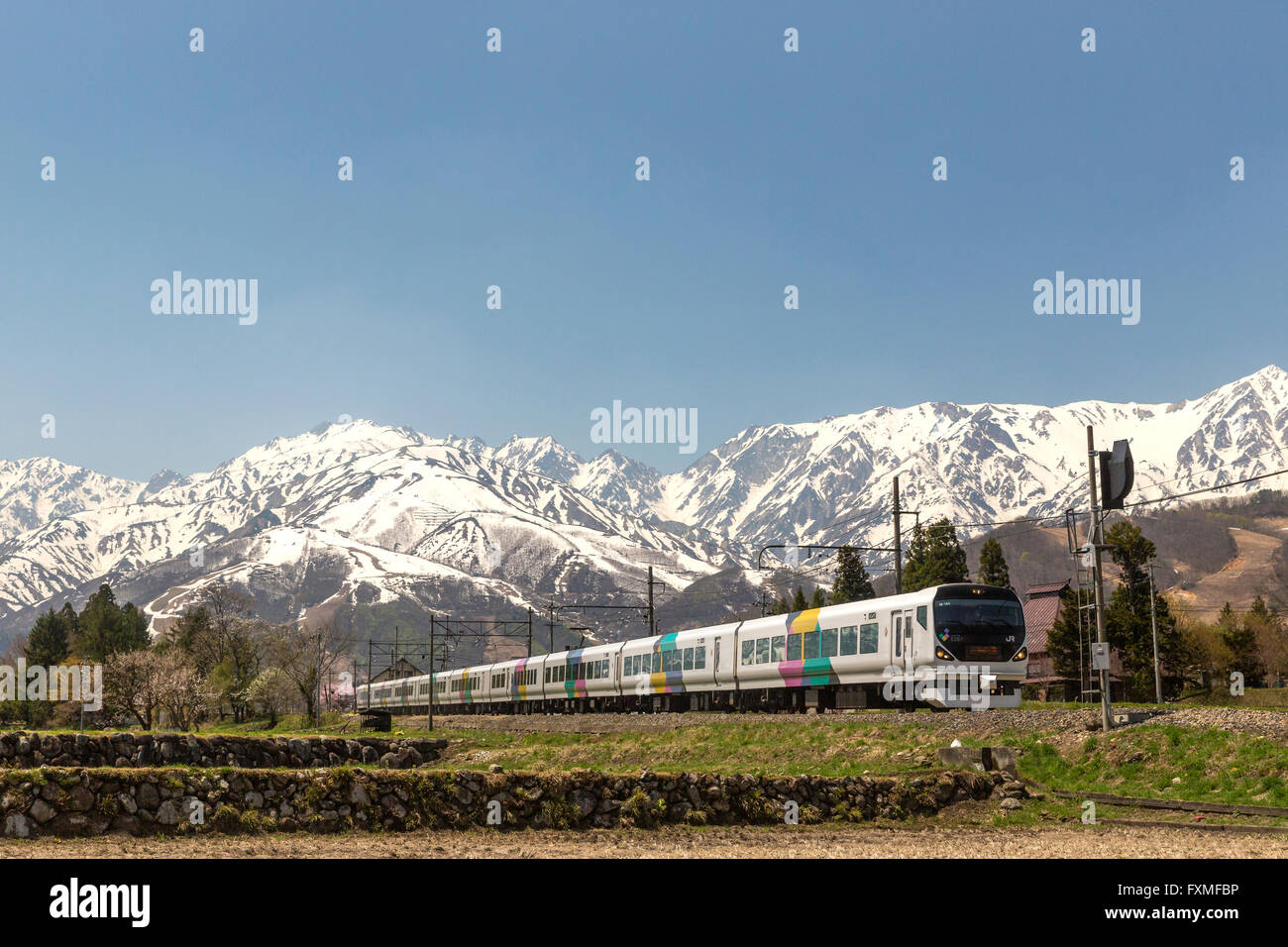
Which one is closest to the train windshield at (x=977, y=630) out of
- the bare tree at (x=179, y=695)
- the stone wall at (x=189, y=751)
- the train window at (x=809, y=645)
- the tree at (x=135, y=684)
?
the train window at (x=809, y=645)

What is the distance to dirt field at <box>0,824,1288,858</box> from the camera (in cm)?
1414

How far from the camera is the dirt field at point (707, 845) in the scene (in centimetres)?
1414

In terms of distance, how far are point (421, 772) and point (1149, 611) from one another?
60.6 m

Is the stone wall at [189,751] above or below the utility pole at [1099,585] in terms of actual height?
below

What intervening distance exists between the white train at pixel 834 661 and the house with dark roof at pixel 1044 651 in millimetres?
29430

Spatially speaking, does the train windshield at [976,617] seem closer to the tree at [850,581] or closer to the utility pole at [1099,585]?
the utility pole at [1099,585]

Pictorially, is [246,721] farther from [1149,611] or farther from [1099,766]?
[1099,766]

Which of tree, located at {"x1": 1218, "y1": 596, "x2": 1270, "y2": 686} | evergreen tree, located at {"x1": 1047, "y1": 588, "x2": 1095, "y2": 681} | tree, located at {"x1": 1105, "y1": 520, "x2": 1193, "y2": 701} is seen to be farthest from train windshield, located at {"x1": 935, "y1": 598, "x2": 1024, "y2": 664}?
tree, located at {"x1": 1218, "y1": 596, "x2": 1270, "y2": 686}

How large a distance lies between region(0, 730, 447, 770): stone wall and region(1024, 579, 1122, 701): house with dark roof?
45.8 meters

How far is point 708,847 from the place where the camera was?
616 inches
